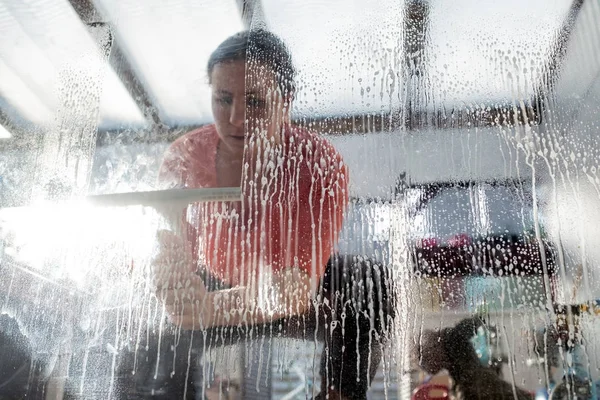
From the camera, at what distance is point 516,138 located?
1.90m

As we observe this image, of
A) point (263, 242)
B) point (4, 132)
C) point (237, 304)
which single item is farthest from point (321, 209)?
point (4, 132)

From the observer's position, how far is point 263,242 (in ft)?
6.15

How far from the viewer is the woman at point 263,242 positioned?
1.74 m

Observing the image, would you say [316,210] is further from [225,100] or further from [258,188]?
[225,100]

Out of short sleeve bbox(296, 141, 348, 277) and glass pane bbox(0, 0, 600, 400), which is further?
short sleeve bbox(296, 141, 348, 277)

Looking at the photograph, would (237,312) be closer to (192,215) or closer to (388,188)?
(192,215)

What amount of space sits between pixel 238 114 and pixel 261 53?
0.30 m

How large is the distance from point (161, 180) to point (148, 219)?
0.59 feet

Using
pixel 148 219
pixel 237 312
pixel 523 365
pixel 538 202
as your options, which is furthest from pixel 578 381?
pixel 148 219

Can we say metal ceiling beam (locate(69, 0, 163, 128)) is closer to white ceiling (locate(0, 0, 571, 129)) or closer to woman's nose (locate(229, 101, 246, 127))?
white ceiling (locate(0, 0, 571, 129))

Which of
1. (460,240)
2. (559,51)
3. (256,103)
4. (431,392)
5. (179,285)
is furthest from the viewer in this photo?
(256,103)

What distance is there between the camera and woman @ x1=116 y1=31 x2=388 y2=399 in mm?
1743

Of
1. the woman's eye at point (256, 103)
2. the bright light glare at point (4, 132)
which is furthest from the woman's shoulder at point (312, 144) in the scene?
the bright light glare at point (4, 132)

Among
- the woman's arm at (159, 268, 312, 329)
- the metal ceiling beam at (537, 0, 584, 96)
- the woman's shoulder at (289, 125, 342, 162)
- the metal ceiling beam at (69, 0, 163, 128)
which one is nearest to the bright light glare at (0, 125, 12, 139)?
the metal ceiling beam at (69, 0, 163, 128)
